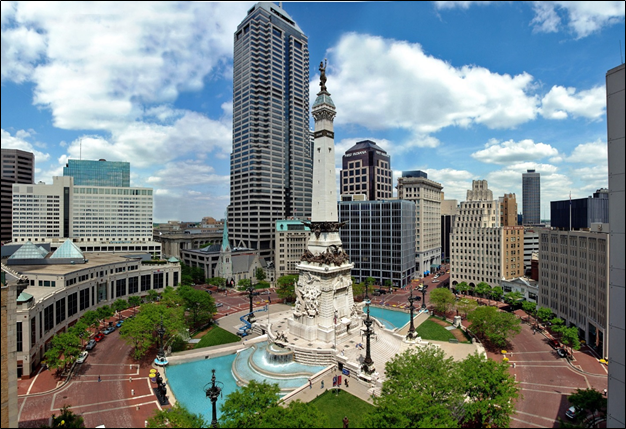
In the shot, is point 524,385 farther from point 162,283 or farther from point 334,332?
point 162,283

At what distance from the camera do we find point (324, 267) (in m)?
48.4

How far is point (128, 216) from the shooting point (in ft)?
410

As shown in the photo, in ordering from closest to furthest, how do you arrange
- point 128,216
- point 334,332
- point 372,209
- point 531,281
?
1. point 334,332
2. point 531,281
3. point 372,209
4. point 128,216

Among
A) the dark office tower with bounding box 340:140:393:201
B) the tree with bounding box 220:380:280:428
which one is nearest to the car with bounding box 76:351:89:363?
the tree with bounding box 220:380:280:428

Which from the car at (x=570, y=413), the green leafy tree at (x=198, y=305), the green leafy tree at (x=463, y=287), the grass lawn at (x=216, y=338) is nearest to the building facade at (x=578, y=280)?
the green leafy tree at (x=463, y=287)

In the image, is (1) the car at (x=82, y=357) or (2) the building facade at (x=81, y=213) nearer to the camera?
(1) the car at (x=82, y=357)

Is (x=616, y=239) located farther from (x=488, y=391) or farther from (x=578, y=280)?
(x=578, y=280)

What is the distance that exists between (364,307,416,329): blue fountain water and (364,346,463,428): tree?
29.3 metres

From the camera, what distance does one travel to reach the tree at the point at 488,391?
24484 millimetres

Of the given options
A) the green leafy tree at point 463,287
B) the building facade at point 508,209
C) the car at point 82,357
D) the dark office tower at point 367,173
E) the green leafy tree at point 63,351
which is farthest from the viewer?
the building facade at point 508,209

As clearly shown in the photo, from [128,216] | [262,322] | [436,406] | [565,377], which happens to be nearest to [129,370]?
[262,322]

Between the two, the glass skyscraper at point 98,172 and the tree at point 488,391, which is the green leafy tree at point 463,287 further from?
the glass skyscraper at point 98,172

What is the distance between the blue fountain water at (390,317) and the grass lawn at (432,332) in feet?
12.9

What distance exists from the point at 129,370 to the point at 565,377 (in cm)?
5340
